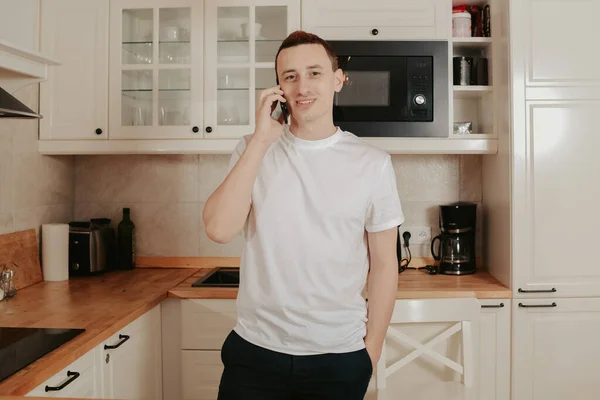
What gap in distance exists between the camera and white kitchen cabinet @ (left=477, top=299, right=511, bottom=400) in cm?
251

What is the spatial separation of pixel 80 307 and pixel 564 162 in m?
2.00

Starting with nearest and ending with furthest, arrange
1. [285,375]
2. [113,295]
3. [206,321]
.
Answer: [285,375]
[113,295]
[206,321]

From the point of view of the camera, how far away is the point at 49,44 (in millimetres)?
2742

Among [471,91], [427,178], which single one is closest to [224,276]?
[427,178]

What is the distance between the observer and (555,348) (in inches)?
98.8

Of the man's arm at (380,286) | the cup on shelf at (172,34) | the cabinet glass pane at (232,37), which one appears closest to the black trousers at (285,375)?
the man's arm at (380,286)

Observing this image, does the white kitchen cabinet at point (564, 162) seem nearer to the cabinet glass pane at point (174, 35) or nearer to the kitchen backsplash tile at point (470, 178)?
the kitchen backsplash tile at point (470, 178)

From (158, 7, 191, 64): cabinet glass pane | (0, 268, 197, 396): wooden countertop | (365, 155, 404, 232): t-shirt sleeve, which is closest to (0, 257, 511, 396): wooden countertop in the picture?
(0, 268, 197, 396): wooden countertop

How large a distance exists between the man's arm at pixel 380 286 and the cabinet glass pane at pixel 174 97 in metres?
1.39

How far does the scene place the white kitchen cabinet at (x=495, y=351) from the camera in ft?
8.23

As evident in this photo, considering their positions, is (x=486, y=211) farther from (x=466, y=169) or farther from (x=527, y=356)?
(x=527, y=356)

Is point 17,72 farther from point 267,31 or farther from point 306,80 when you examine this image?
point 267,31

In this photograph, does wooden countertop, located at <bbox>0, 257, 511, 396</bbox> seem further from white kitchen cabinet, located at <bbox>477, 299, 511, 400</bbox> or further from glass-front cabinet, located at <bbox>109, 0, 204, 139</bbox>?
glass-front cabinet, located at <bbox>109, 0, 204, 139</bbox>

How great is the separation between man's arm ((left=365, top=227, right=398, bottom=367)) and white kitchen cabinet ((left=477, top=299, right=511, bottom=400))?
1022 mm
